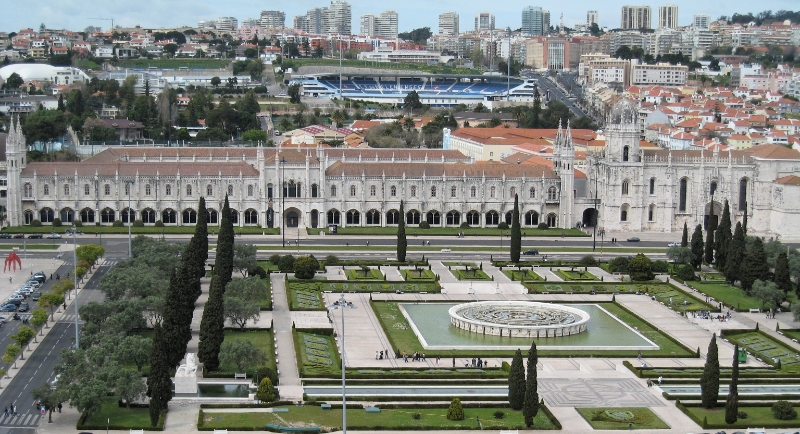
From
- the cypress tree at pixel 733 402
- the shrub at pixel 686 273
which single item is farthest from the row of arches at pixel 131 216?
the cypress tree at pixel 733 402

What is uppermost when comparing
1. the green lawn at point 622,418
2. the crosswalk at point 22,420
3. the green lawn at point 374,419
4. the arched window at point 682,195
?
the arched window at point 682,195

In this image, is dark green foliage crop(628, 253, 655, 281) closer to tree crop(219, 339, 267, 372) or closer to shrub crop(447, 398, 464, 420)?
tree crop(219, 339, 267, 372)

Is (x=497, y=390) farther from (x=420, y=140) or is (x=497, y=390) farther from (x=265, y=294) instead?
(x=420, y=140)

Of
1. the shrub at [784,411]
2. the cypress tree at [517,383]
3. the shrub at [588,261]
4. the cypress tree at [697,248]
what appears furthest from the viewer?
the shrub at [588,261]

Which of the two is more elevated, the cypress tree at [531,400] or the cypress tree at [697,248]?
the cypress tree at [697,248]

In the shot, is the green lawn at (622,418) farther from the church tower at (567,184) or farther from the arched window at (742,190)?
the arched window at (742,190)

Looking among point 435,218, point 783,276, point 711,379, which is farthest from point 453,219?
point 711,379
